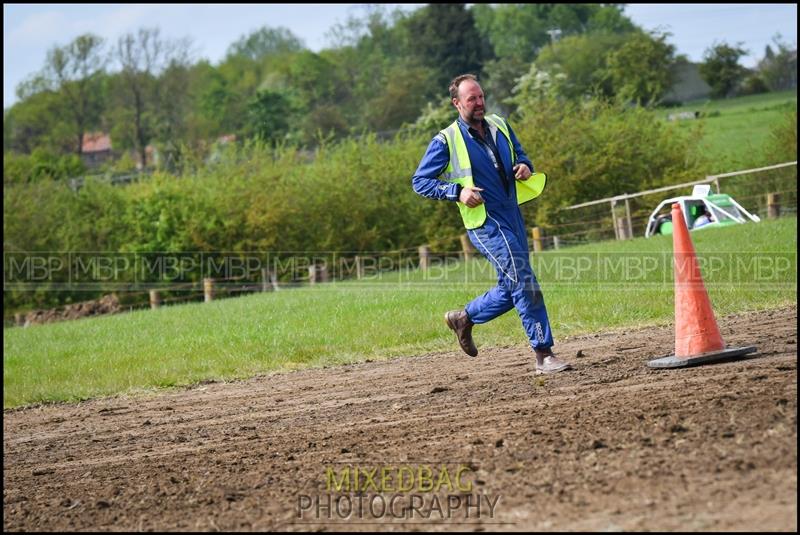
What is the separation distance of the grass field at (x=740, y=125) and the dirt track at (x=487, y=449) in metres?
37.3

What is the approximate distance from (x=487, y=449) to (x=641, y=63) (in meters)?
75.7

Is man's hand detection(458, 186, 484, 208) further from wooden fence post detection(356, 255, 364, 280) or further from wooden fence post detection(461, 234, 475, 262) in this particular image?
wooden fence post detection(356, 255, 364, 280)

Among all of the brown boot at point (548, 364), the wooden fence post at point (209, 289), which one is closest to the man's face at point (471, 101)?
A: the brown boot at point (548, 364)

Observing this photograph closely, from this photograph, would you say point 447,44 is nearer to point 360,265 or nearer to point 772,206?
point 360,265

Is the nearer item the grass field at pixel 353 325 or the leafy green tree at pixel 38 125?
the grass field at pixel 353 325

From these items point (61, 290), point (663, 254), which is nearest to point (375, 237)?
point (61, 290)

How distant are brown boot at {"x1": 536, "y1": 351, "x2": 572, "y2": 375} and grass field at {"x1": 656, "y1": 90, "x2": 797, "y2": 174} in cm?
3772

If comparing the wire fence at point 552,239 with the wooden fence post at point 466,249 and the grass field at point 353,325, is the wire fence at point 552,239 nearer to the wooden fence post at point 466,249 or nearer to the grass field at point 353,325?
the wooden fence post at point 466,249

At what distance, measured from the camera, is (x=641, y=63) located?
7819cm

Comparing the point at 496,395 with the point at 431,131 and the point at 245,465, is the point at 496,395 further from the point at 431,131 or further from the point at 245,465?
the point at 431,131

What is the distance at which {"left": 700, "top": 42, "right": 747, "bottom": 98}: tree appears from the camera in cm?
8819

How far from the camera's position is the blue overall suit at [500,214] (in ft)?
29.1

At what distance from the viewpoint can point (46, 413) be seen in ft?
40.7

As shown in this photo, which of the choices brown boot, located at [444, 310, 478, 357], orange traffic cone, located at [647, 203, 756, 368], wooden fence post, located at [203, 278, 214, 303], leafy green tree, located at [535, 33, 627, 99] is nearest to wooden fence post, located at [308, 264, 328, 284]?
wooden fence post, located at [203, 278, 214, 303]
